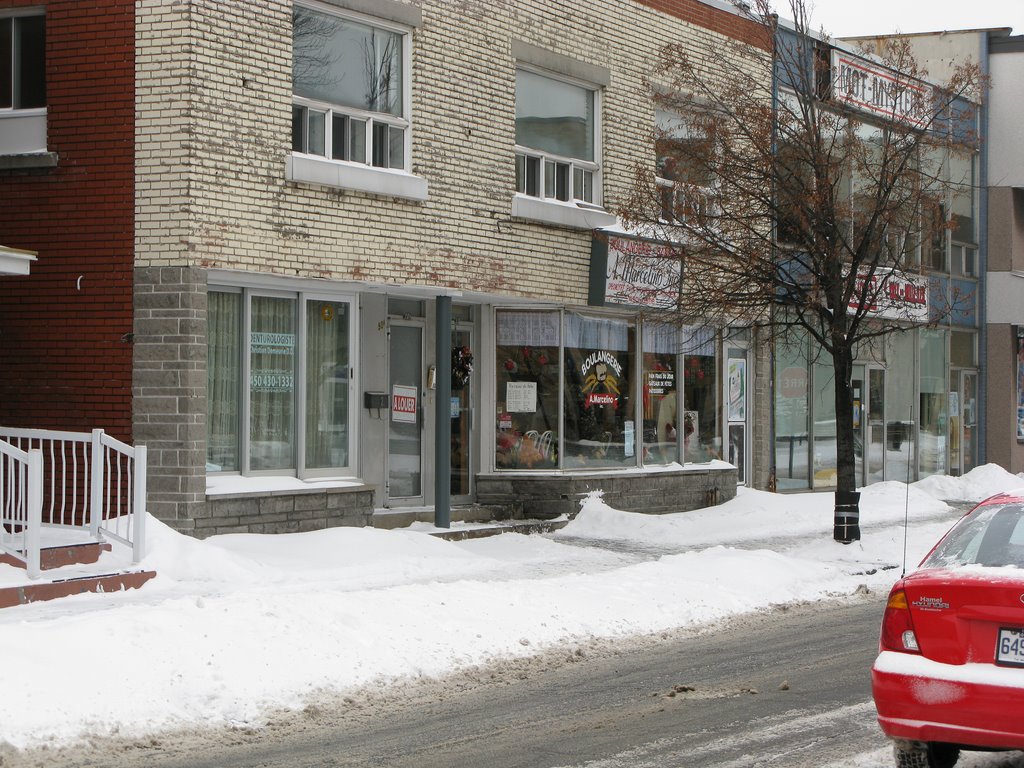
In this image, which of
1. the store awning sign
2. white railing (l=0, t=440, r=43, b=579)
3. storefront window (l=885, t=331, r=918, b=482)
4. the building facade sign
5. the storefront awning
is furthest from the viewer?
storefront window (l=885, t=331, r=918, b=482)

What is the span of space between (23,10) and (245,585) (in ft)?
23.1

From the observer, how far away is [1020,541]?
22.3 feet

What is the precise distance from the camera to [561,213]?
1858 cm

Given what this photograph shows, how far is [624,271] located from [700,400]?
A: 333 cm

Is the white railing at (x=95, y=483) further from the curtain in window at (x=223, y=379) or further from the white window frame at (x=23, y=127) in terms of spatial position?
the white window frame at (x=23, y=127)

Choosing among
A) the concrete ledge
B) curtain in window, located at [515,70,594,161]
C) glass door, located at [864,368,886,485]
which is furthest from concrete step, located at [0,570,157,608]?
glass door, located at [864,368,886,485]

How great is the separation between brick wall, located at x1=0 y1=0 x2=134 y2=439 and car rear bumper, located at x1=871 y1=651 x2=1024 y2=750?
9674 millimetres

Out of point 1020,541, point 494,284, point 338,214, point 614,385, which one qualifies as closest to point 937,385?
point 614,385

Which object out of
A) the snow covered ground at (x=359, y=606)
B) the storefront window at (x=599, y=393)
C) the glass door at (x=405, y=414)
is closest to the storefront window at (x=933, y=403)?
the snow covered ground at (x=359, y=606)

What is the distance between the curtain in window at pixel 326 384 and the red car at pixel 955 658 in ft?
32.5

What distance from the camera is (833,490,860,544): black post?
1672 cm

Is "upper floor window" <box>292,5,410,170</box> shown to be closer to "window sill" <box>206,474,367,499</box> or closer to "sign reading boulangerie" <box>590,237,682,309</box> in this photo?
"window sill" <box>206,474,367,499</box>

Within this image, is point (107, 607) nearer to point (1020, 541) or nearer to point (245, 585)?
point (245, 585)

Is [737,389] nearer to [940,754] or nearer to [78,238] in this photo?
[78,238]
